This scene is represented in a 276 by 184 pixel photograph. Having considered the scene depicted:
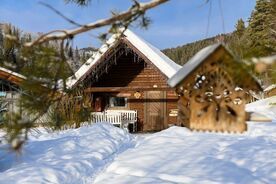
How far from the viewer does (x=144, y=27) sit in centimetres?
338

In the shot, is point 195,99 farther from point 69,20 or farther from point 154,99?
point 154,99

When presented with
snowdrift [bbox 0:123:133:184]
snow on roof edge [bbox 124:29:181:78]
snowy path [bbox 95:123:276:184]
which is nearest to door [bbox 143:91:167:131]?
snow on roof edge [bbox 124:29:181:78]

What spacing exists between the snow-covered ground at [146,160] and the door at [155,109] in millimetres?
5127

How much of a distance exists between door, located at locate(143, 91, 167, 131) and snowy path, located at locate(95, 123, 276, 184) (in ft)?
18.1

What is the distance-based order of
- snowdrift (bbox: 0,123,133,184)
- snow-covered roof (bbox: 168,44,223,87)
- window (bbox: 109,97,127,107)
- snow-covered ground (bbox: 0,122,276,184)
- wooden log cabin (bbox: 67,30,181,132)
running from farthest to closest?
window (bbox: 109,97,127,107) < wooden log cabin (bbox: 67,30,181,132) < snow-covered ground (bbox: 0,122,276,184) < snowdrift (bbox: 0,123,133,184) < snow-covered roof (bbox: 168,44,223,87)

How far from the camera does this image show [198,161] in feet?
30.9

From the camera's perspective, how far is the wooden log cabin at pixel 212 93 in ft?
8.58

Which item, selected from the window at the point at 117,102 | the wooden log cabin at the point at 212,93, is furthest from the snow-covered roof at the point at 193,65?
the window at the point at 117,102

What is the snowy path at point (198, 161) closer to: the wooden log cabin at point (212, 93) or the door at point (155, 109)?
the wooden log cabin at point (212, 93)

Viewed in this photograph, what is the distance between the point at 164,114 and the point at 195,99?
15.6m

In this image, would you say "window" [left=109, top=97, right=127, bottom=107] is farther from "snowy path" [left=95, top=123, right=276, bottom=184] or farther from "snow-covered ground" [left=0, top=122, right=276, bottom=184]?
"snowy path" [left=95, top=123, right=276, bottom=184]

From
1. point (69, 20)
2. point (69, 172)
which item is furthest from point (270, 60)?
point (69, 172)

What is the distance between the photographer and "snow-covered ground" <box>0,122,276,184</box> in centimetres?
810

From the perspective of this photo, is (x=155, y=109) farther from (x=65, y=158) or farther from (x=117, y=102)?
(x=65, y=158)
